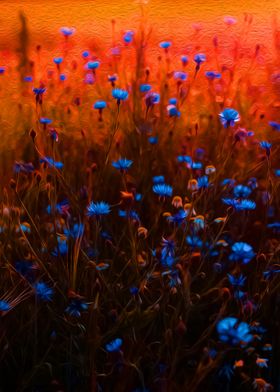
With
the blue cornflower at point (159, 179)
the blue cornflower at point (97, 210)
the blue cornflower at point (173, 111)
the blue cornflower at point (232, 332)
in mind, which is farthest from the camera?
the blue cornflower at point (173, 111)

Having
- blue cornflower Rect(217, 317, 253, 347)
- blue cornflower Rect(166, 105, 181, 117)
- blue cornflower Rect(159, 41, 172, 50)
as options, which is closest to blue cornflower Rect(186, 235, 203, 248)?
blue cornflower Rect(217, 317, 253, 347)

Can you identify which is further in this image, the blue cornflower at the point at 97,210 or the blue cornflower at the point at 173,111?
the blue cornflower at the point at 173,111

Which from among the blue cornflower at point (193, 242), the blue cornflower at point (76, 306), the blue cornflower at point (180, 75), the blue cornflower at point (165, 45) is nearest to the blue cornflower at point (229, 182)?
the blue cornflower at point (193, 242)

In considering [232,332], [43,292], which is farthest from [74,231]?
[232,332]

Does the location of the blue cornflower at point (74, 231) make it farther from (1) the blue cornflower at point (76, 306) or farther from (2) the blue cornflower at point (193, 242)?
(2) the blue cornflower at point (193, 242)

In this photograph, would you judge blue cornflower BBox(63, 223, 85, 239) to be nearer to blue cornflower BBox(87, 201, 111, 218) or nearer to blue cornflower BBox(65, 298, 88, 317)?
blue cornflower BBox(87, 201, 111, 218)

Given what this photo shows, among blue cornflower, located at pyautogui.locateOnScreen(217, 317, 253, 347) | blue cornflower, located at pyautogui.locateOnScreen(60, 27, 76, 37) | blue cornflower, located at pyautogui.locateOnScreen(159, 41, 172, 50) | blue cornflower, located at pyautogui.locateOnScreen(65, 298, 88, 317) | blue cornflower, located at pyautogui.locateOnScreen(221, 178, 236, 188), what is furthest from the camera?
blue cornflower, located at pyautogui.locateOnScreen(60, 27, 76, 37)

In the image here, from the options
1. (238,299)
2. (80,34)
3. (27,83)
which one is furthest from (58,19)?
(238,299)

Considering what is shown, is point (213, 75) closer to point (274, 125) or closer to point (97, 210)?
point (274, 125)

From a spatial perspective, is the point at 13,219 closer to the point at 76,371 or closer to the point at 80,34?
the point at 76,371
